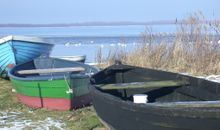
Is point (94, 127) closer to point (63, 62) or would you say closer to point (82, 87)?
point (82, 87)

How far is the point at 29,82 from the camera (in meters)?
8.87

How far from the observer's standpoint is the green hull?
8281 millimetres

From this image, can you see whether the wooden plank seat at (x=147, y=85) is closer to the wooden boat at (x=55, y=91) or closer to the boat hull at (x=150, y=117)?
the boat hull at (x=150, y=117)

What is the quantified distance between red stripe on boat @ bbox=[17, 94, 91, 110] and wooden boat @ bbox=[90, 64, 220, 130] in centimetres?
133

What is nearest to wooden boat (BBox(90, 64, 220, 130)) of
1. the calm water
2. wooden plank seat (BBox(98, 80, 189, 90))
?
wooden plank seat (BBox(98, 80, 189, 90))

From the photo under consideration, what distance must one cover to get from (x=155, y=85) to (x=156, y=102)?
0.65 metres

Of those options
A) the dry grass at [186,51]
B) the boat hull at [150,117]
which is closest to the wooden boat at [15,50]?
the dry grass at [186,51]

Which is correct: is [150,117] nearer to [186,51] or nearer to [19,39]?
[186,51]

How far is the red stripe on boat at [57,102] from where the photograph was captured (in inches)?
334

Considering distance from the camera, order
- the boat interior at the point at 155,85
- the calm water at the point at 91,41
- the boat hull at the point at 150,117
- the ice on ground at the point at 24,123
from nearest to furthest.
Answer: the boat hull at the point at 150,117 → the boat interior at the point at 155,85 → the ice on ground at the point at 24,123 → the calm water at the point at 91,41

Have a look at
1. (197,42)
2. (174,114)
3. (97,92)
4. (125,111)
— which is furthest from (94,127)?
(197,42)

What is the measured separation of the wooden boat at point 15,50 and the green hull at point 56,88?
3.55 metres

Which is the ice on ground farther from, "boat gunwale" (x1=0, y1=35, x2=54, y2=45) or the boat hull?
"boat gunwale" (x1=0, y1=35, x2=54, y2=45)

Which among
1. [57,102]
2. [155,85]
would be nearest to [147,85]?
[155,85]
